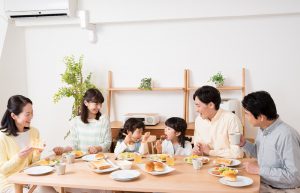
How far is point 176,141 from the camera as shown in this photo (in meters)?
2.82

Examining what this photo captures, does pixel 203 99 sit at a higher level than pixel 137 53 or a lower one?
lower

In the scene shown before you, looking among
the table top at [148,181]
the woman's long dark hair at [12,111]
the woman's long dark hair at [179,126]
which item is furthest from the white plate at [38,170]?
the woman's long dark hair at [179,126]

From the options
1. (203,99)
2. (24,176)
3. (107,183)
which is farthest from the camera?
(203,99)

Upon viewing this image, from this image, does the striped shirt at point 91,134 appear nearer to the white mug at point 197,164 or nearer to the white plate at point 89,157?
the white plate at point 89,157

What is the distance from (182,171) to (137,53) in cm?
231

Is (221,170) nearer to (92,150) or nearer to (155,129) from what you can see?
(92,150)

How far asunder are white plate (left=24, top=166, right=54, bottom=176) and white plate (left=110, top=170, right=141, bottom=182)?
456 mm

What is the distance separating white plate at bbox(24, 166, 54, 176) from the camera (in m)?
2.16

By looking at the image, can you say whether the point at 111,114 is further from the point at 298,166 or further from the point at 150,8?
the point at 298,166

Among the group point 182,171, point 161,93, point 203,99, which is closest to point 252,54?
point 161,93

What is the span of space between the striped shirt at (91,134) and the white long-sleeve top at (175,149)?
0.53m

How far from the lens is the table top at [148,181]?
1869mm

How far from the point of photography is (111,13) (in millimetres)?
4035

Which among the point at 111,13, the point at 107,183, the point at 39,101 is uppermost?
the point at 111,13
